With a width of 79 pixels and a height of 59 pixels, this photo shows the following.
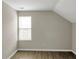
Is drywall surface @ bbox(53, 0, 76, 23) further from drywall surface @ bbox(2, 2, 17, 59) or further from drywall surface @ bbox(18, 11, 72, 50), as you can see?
drywall surface @ bbox(2, 2, 17, 59)

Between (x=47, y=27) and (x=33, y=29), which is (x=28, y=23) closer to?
(x=33, y=29)

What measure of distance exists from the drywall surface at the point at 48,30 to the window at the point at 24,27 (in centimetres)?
24

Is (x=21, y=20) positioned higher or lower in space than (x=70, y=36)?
higher

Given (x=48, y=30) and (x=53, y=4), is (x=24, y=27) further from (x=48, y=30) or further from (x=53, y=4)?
(x=53, y=4)

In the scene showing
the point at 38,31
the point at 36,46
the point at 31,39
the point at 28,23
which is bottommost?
the point at 36,46

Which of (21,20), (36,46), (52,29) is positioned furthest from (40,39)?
(21,20)

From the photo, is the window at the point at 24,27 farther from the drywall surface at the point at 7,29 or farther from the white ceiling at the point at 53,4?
the white ceiling at the point at 53,4

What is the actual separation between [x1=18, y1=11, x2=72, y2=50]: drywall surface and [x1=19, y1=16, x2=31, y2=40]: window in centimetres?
24

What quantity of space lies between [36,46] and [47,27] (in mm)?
1295

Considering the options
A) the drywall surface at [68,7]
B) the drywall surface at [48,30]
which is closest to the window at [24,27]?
the drywall surface at [48,30]

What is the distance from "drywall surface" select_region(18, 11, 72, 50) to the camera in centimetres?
620

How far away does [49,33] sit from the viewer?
6.24 m

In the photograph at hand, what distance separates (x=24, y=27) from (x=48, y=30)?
4.70 ft

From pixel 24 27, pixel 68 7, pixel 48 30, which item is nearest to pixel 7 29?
pixel 24 27
